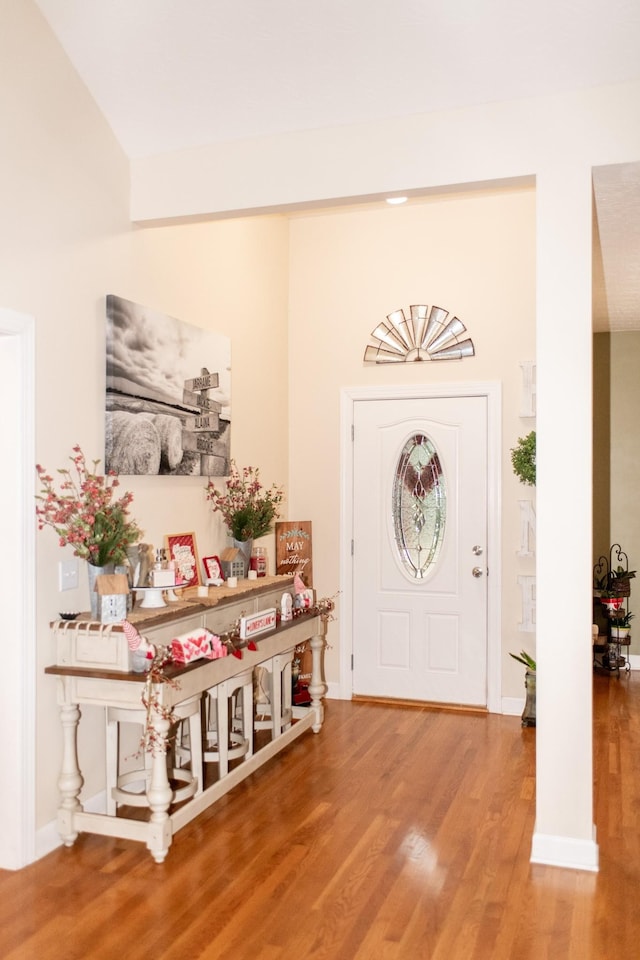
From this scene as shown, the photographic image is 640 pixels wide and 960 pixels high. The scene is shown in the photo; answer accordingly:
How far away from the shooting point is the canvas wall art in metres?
3.83

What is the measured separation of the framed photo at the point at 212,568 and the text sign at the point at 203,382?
942 millimetres

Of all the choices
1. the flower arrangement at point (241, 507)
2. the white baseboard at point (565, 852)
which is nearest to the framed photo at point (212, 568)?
the flower arrangement at point (241, 507)

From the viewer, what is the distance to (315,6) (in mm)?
3143

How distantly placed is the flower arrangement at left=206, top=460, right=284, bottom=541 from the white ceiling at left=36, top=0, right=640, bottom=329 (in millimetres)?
1924

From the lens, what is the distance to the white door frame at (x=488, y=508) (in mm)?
→ 5359

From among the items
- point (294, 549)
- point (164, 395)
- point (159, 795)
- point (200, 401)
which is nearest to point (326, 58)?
point (164, 395)

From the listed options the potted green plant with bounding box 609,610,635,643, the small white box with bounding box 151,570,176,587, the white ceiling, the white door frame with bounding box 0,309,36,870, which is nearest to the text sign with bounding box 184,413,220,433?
the small white box with bounding box 151,570,176,587

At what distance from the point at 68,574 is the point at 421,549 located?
8.84 feet

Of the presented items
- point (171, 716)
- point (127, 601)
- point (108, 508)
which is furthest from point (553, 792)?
point (108, 508)

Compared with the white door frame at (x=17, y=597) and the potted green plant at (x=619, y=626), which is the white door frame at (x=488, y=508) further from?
the white door frame at (x=17, y=597)

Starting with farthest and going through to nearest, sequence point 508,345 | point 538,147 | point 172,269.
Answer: point 508,345 < point 172,269 < point 538,147

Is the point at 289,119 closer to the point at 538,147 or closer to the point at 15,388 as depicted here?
the point at 538,147

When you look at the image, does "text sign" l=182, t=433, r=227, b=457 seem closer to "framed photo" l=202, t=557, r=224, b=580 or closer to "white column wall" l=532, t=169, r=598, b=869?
"framed photo" l=202, t=557, r=224, b=580

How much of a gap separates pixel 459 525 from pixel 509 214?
6.71 ft
